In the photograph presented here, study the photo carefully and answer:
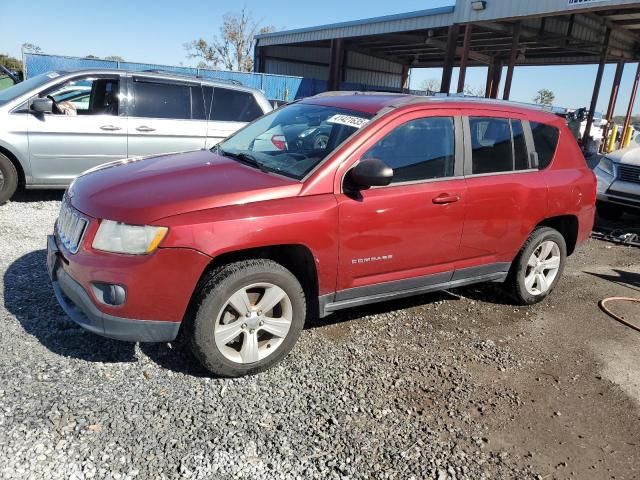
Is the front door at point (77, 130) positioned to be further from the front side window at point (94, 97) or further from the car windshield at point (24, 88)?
the car windshield at point (24, 88)

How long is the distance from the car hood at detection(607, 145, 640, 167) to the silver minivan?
554cm

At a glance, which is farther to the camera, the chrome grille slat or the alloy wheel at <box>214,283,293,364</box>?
the chrome grille slat

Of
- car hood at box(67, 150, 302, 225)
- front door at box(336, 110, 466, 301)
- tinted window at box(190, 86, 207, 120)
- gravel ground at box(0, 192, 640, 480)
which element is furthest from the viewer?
tinted window at box(190, 86, 207, 120)

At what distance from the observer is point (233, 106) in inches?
303

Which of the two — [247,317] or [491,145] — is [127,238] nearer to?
[247,317]

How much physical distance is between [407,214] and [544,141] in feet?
6.17

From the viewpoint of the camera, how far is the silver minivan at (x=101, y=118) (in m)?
6.45

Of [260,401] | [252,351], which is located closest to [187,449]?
[260,401]

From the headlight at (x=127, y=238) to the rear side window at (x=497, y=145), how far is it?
8.12ft

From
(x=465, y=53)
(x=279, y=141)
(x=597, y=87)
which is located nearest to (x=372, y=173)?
(x=279, y=141)

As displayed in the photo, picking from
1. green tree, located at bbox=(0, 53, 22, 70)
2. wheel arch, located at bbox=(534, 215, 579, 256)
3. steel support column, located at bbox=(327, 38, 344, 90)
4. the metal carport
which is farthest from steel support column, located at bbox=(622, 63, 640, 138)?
green tree, located at bbox=(0, 53, 22, 70)

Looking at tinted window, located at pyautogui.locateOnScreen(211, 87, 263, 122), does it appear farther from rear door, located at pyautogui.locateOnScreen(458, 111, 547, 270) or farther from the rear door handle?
the rear door handle

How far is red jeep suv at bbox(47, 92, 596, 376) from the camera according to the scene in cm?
295

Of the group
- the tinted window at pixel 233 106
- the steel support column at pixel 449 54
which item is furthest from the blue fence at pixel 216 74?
the tinted window at pixel 233 106
